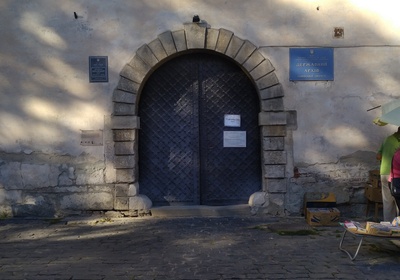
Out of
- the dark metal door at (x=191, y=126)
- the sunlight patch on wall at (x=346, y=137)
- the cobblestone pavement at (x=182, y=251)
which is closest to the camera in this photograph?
the cobblestone pavement at (x=182, y=251)

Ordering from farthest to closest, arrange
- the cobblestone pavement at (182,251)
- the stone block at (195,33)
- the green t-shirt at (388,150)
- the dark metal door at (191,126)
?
the dark metal door at (191,126), the stone block at (195,33), the green t-shirt at (388,150), the cobblestone pavement at (182,251)

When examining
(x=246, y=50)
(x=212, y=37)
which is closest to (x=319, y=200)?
(x=246, y=50)

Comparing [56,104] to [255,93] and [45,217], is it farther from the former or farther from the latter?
[255,93]

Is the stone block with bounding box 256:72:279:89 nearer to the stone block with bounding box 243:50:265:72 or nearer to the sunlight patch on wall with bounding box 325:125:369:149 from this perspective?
the stone block with bounding box 243:50:265:72

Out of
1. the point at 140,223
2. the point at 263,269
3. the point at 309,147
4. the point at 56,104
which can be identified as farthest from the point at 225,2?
the point at 263,269

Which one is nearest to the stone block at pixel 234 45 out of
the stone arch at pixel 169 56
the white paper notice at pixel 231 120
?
the stone arch at pixel 169 56

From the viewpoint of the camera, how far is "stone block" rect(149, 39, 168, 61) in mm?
7297

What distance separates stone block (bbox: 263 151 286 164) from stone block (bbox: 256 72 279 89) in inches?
42.8

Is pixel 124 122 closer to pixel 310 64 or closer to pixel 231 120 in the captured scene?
pixel 231 120

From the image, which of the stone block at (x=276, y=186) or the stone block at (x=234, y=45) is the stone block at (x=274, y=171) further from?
the stone block at (x=234, y=45)

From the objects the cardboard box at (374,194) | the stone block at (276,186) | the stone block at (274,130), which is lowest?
the cardboard box at (374,194)

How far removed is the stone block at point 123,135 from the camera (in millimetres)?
7289

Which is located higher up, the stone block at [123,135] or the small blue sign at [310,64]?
the small blue sign at [310,64]

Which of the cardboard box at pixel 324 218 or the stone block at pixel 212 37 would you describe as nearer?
the cardboard box at pixel 324 218
